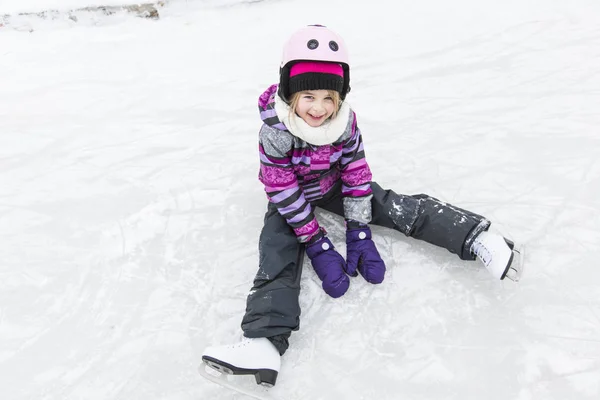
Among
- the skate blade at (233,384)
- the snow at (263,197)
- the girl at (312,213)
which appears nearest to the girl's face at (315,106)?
the girl at (312,213)

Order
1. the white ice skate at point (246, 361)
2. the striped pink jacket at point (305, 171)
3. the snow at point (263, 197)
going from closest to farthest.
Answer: the white ice skate at point (246, 361) → the snow at point (263, 197) → the striped pink jacket at point (305, 171)

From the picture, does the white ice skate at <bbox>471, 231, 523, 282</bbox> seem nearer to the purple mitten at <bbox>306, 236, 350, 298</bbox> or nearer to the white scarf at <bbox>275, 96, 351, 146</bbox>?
the purple mitten at <bbox>306, 236, 350, 298</bbox>

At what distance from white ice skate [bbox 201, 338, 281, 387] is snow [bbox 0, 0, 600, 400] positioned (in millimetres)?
91

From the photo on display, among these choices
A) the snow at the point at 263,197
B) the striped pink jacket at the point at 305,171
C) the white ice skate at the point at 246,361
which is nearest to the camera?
the white ice skate at the point at 246,361

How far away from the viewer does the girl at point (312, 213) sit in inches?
52.6

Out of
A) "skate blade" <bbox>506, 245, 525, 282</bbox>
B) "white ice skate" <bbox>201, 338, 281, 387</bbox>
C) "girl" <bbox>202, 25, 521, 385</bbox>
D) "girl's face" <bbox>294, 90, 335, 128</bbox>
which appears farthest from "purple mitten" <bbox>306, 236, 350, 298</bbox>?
"skate blade" <bbox>506, 245, 525, 282</bbox>

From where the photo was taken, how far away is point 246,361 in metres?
1.29

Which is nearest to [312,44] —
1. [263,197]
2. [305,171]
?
[305,171]

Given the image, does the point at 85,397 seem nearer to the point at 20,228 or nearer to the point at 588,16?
the point at 20,228

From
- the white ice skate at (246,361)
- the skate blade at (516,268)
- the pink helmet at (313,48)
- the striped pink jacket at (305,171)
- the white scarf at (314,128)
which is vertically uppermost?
the pink helmet at (313,48)

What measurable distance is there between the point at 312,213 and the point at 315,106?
40 cm

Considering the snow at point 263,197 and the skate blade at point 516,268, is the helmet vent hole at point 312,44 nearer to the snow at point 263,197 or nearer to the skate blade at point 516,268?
the snow at point 263,197

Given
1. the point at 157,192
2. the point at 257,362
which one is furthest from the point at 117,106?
the point at 257,362

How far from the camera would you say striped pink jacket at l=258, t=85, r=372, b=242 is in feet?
4.93
